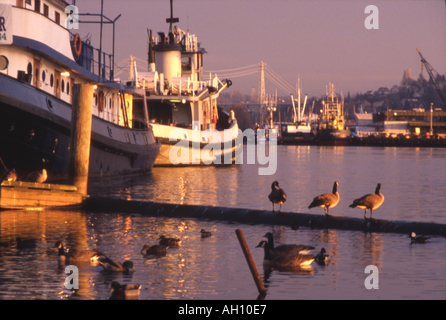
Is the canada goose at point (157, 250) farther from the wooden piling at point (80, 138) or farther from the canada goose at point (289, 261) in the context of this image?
the wooden piling at point (80, 138)

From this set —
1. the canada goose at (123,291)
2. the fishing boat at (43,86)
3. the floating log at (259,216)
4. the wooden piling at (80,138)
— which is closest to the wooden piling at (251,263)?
the canada goose at (123,291)

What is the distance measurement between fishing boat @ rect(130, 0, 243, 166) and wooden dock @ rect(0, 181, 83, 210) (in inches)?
811

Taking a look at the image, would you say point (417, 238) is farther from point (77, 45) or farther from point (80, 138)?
point (77, 45)

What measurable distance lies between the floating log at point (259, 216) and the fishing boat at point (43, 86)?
170 inches

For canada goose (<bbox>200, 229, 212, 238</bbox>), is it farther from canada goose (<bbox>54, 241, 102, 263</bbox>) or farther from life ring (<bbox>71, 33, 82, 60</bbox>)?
life ring (<bbox>71, 33, 82, 60</bbox>)

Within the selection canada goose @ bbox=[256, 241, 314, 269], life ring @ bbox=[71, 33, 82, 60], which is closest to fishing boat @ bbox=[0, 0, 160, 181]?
life ring @ bbox=[71, 33, 82, 60]

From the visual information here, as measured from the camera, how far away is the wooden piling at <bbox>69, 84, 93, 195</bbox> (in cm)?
2027

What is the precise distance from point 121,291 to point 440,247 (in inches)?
306

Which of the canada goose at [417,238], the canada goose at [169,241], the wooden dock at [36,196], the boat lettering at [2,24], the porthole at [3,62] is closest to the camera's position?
the canada goose at [169,241]

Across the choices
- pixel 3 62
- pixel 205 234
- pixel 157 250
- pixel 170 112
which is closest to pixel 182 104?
pixel 170 112

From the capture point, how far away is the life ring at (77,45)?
27.2 meters

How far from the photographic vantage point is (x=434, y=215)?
21.5 metres
